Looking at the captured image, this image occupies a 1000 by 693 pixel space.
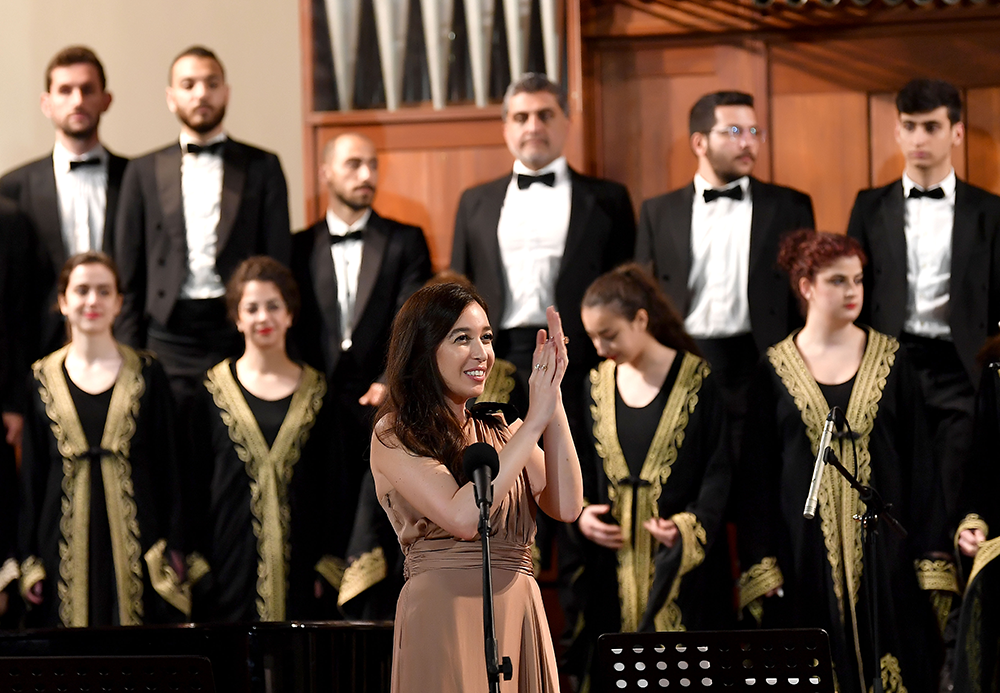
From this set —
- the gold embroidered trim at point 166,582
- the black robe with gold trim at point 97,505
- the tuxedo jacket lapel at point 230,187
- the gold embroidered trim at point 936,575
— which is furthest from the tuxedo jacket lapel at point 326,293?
the gold embroidered trim at point 936,575

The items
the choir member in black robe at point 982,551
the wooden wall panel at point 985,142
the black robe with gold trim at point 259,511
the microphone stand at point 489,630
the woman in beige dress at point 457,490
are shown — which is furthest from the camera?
the wooden wall panel at point 985,142

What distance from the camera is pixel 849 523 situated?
371 centimetres

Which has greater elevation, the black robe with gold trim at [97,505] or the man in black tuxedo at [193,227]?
the man in black tuxedo at [193,227]

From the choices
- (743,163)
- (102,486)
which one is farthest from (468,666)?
(743,163)

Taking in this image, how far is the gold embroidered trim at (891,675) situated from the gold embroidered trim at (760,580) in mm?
351

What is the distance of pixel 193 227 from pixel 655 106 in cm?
193

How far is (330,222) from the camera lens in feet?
15.8

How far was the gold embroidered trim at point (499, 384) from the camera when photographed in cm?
411

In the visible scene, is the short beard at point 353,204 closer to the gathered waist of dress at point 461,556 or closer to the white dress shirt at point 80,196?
the white dress shirt at point 80,196

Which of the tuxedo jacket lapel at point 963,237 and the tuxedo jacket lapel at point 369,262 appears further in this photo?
the tuxedo jacket lapel at point 369,262

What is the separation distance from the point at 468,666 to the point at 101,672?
0.78 meters

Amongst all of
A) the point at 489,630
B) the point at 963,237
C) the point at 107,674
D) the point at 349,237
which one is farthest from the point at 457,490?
the point at 963,237

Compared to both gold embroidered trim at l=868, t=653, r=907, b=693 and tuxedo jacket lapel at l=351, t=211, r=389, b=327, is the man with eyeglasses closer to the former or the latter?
tuxedo jacket lapel at l=351, t=211, r=389, b=327

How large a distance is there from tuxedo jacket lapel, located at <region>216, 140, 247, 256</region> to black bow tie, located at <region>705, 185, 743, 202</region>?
1.63 m
